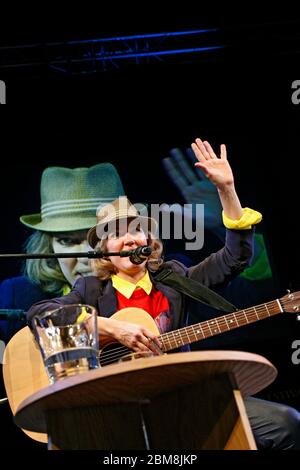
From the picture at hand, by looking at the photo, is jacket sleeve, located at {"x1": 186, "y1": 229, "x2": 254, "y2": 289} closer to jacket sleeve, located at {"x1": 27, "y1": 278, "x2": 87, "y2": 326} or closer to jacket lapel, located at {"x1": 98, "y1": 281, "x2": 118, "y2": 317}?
jacket lapel, located at {"x1": 98, "y1": 281, "x2": 118, "y2": 317}

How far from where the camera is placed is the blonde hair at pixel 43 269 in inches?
203

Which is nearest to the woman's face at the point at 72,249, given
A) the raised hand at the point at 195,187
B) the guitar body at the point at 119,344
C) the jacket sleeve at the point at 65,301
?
the raised hand at the point at 195,187

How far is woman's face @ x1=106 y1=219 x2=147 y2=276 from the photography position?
11.9 ft

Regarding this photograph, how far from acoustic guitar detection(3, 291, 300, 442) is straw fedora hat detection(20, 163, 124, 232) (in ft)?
5.89

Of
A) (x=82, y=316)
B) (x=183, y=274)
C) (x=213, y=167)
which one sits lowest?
(x=183, y=274)

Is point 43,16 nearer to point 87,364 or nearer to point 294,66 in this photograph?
point 294,66

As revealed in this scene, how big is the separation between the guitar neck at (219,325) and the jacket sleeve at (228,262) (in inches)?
15.2

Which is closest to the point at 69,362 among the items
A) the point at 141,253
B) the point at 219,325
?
the point at 141,253

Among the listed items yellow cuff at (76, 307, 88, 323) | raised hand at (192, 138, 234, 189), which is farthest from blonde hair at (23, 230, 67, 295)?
yellow cuff at (76, 307, 88, 323)

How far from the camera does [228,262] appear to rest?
3535mm

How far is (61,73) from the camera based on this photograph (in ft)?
17.3

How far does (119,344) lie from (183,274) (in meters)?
0.67

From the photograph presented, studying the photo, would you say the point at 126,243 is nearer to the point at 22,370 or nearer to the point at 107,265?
the point at 107,265
